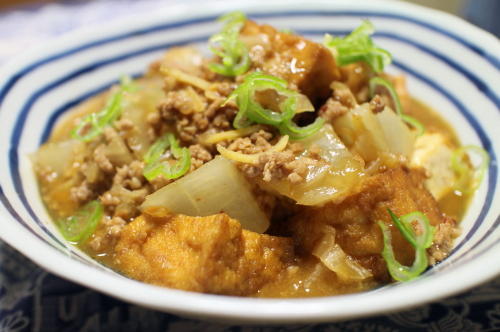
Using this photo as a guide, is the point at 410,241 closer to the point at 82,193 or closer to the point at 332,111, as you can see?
the point at 332,111

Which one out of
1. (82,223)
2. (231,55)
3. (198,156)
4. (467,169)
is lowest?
(82,223)

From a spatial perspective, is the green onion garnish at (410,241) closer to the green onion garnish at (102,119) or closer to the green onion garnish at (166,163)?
the green onion garnish at (166,163)

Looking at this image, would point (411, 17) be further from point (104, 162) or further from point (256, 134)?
point (104, 162)

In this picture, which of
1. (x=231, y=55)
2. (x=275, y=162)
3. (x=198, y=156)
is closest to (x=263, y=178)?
(x=275, y=162)

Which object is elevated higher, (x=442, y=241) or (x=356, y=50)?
(x=356, y=50)

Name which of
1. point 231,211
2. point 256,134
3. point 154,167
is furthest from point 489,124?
point 154,167

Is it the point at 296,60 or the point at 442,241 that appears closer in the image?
the point at 442,241

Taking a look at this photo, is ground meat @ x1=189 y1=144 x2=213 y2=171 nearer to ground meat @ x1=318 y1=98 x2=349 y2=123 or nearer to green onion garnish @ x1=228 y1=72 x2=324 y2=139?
green onion garnish @ x1=228 y1=72 x2=324 y2=139

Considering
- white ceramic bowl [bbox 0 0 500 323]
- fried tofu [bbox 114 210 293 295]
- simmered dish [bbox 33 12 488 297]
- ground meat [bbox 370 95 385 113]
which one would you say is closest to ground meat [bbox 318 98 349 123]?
simmered dish [bbox 33 12 488 297]

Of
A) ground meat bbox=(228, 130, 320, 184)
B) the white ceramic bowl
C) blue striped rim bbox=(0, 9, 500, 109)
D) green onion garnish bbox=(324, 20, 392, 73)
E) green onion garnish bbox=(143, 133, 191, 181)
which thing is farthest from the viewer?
blue striped rim bbox=(0, 9, 500, 109)
